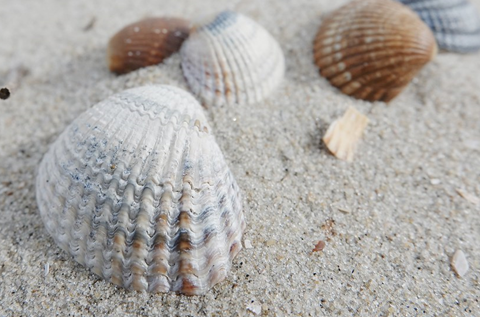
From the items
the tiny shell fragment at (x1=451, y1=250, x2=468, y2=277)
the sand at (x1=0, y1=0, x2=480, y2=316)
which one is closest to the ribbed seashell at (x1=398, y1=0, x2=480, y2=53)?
the sand at (x1=0, y1=0, x2=480, y2=316)

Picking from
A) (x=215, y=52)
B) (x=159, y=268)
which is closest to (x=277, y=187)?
(x=159, y=268)

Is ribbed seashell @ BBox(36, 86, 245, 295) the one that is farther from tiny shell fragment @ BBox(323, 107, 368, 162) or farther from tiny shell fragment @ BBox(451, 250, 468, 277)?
tiny shell fragment @ BBox(451, 250, 468, 277)

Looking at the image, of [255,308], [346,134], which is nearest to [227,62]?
[346,134]

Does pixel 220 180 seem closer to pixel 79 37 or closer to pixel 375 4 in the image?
pixel 375 4

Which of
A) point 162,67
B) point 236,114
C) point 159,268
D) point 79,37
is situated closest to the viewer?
point 159,268

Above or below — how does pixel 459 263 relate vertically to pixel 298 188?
below

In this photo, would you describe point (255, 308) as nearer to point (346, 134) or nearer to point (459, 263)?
point (459, 263)

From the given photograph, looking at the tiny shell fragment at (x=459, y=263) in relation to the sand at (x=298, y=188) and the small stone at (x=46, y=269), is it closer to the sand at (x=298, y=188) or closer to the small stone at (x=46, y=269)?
the sand at (x=298, y=188)
